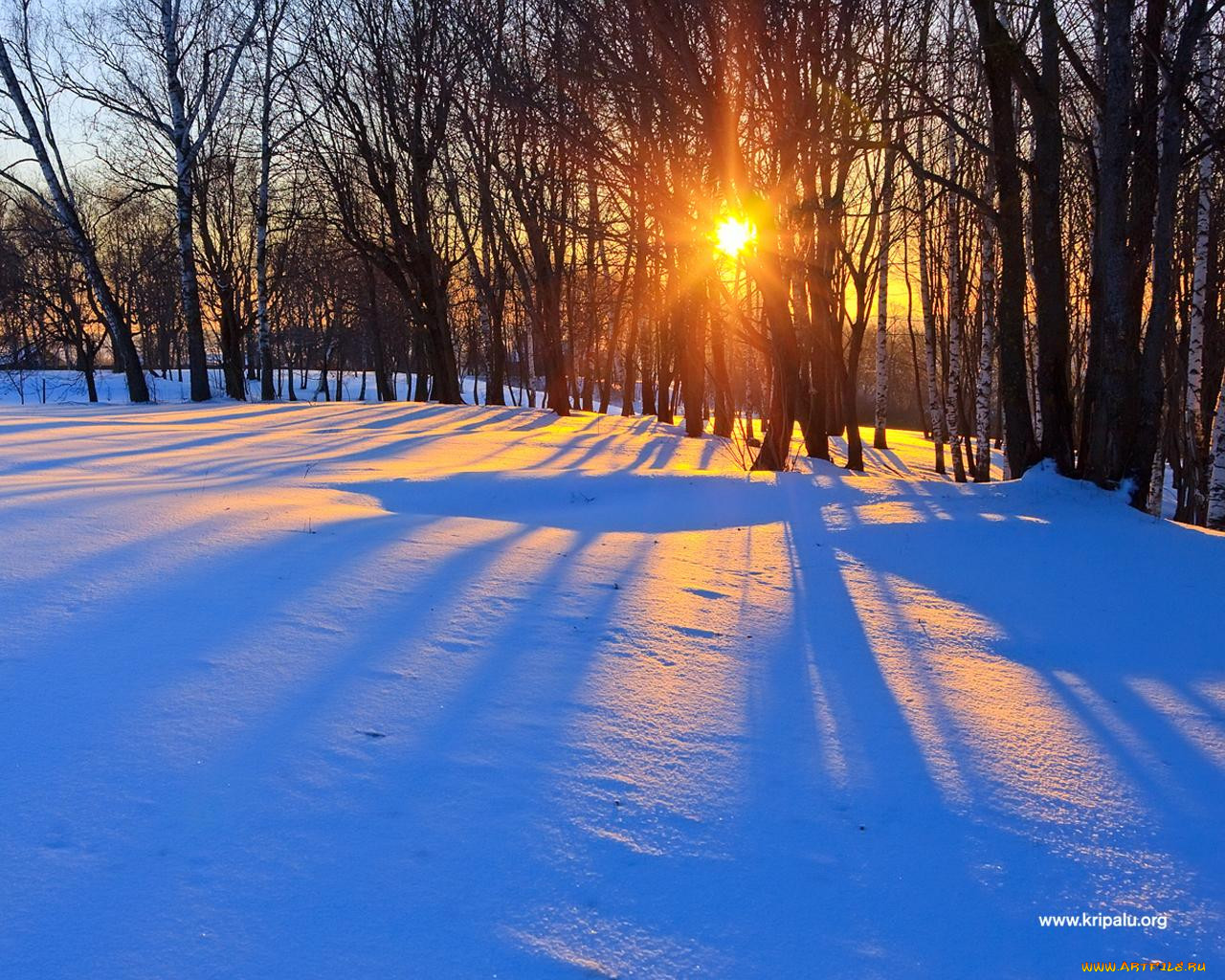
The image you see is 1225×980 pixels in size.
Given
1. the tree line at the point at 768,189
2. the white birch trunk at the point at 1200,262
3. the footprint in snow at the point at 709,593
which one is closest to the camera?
the footprint in snow at the point at 709,593

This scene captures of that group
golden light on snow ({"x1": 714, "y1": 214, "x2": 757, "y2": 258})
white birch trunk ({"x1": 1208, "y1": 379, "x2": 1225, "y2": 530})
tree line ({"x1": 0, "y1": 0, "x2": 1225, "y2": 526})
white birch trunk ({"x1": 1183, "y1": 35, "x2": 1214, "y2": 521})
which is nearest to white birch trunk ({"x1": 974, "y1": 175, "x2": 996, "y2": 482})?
tree line ({"x1": 0, "y1": 0, "x2": 1225, "y2": 526})

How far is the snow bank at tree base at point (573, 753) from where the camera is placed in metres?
1.61

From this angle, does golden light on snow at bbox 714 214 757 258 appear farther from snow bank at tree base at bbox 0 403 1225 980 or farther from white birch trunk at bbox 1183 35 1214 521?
white birch trunk at bbox 1183 35 1214 521

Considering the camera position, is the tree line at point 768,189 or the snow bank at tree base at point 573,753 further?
the tree line at point 768,189

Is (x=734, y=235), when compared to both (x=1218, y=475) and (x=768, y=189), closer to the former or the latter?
(x=768, y=189)

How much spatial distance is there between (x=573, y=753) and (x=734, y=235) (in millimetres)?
8098

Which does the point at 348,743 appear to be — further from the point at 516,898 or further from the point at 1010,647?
the point at 1010,647

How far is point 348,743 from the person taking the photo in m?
2.22

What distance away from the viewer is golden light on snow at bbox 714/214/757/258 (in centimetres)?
879

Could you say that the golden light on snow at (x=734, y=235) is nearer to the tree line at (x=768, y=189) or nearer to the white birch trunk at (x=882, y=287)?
the tree line at (x=768, y=189)

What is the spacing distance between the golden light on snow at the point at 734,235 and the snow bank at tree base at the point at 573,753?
5110 mm

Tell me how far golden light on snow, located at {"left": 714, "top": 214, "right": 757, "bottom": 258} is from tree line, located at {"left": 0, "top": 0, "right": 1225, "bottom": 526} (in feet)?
0.19

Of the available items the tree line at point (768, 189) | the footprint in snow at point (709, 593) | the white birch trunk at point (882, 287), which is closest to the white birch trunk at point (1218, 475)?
the tree line at point (768, 189)

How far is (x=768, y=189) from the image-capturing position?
9500 mm
